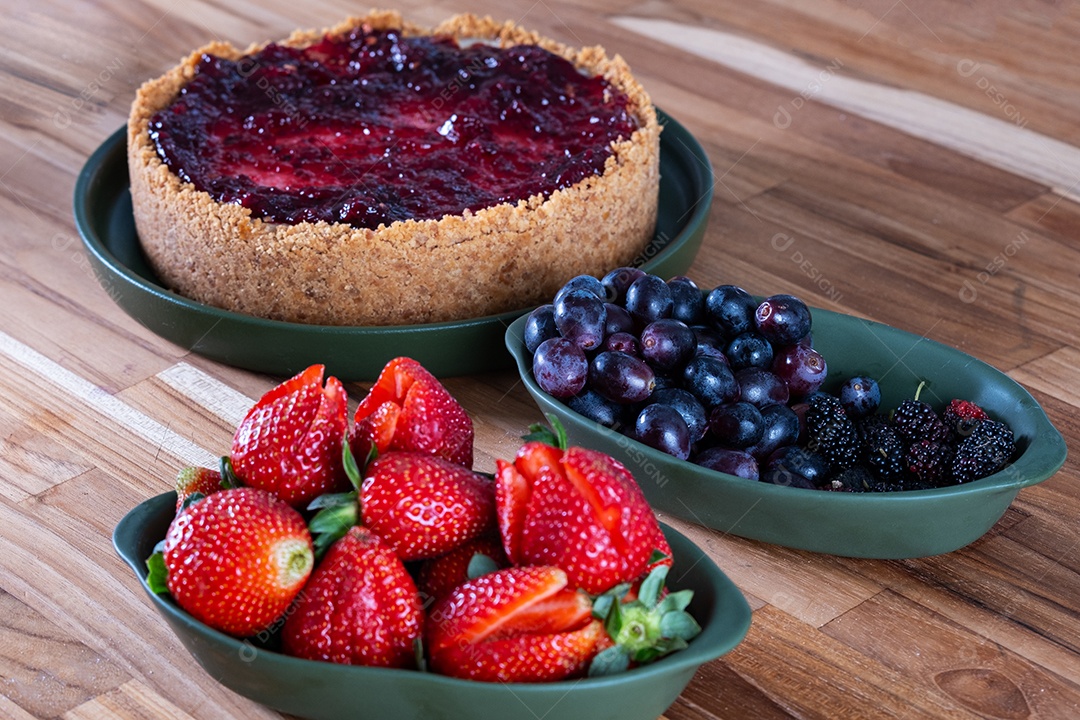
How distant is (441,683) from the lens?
4.03 ft

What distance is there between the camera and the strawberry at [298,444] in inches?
53.3

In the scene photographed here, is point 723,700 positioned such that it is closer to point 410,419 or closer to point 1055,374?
point 410,419

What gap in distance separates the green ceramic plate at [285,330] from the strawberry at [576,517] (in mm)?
743

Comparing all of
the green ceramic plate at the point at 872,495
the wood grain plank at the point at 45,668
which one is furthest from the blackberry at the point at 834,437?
the wood grain plank at the point at 45,668

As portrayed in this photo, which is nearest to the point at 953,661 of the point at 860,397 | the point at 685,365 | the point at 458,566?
the point at 860,397

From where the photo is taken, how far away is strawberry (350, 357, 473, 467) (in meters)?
1.40

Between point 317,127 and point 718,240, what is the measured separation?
2.81 feet

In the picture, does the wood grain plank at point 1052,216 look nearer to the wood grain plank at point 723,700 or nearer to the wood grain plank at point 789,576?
the wood grain plank at point 789,576

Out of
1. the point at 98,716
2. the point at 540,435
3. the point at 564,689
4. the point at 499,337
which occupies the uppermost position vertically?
the point at 540,435

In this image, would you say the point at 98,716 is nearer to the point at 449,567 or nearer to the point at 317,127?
the point at 449,567

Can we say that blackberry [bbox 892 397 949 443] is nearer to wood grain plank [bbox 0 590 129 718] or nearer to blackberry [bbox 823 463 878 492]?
blackberry [bbox 823 463 878 492]

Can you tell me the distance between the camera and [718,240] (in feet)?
8.47

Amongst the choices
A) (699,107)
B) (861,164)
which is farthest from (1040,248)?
(699,107)

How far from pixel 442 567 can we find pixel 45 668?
537 millimetres
